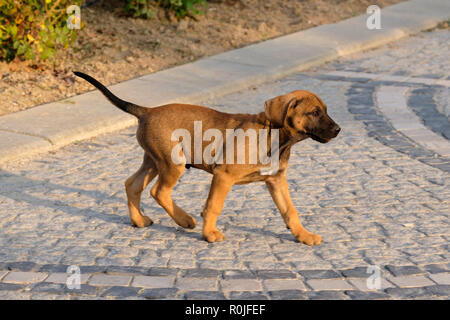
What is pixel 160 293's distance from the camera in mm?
4891

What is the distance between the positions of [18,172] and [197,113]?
2509 mm

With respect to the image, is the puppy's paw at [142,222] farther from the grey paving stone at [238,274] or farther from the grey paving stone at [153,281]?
the grey paving stone at [238,274]

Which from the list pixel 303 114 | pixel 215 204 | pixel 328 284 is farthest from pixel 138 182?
pixel 328 284

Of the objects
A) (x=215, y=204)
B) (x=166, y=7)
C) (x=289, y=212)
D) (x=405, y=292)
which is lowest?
(x=405, y=292)

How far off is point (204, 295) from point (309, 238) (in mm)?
1163

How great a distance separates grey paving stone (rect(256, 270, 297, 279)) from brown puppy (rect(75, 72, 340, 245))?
535mm

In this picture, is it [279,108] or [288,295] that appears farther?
[279,108]

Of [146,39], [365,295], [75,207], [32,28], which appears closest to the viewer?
[365,295]

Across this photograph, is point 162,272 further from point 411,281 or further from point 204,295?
point 411,281

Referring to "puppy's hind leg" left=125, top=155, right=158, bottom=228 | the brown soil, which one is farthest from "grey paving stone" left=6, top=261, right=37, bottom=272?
the brown soil

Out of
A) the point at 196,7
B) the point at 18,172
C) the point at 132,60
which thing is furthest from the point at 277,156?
the point at 196,7

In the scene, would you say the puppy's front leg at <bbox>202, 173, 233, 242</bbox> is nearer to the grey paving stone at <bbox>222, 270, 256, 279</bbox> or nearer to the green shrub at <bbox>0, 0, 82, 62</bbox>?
the grey paving stone at <bbox>222, 270, 256, 279</bbox>

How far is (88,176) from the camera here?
23.9ft

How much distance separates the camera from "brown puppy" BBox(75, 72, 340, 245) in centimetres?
528
